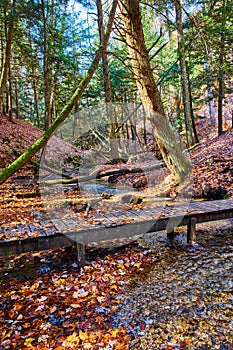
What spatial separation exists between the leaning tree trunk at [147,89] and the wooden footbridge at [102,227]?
95.0 inches

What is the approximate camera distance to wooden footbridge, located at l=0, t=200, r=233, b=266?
A: 13.5 ft

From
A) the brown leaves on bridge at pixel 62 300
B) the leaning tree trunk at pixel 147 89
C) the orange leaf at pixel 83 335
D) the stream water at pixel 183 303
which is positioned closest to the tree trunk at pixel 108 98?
the leaning tree trunk at pixel 147 89

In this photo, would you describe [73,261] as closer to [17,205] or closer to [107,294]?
[107,294]

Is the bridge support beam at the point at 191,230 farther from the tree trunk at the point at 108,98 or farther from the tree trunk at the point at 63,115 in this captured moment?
the tree trunk at the point at 108,98

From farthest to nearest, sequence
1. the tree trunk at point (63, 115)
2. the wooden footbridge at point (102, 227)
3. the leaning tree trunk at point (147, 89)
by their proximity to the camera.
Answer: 1. the leaning tree trunk at point (147, 89)
2. the tree trunk at point (63, 115)
3. the wooden footbridge at point (102, 227)

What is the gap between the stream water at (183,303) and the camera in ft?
8.82

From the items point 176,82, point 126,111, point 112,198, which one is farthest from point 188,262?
point 126,111

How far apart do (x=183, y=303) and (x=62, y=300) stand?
66.3 inches

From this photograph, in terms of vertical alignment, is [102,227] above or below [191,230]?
above

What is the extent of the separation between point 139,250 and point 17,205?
4.55 meters

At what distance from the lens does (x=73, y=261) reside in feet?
15.8

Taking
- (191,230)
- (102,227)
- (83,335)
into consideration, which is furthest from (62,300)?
(191,230)

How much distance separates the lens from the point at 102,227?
14.7 feet

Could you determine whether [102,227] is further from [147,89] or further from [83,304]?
[147,89]
